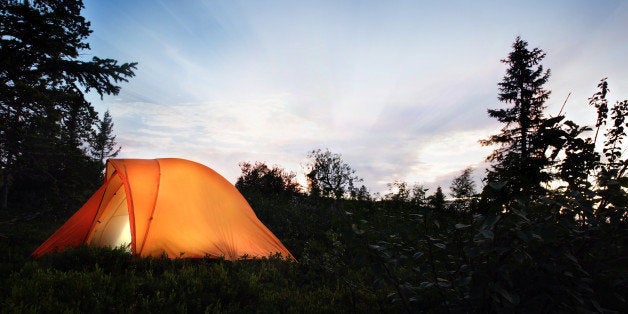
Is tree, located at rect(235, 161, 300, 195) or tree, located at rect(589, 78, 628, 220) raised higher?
tree, located at rect(235, 161, 300, 195)

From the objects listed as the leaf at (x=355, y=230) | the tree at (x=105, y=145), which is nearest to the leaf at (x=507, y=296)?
the leaf at (x=355, y=230)

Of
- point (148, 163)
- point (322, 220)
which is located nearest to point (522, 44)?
point (322, 220)

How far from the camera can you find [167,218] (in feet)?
25.0

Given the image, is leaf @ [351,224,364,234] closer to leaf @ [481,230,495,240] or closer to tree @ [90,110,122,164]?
leaf @ [481,230,495,240]

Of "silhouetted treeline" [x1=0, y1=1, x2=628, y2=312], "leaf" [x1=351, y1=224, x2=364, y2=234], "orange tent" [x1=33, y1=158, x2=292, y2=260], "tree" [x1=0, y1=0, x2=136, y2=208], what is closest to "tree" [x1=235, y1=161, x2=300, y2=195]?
"silhouetted treeline" [x1=0, y1=1, x2=628, y2=312]

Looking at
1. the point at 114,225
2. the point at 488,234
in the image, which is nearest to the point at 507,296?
the point at 488,234

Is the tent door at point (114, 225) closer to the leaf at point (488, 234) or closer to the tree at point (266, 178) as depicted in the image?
the leaf at point (488, 234)

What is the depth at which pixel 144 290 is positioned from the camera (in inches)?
208

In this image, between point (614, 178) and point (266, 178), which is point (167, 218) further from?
point (266, 178)

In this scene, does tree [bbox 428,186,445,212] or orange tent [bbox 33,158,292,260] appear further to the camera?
orange tent [bbox 33,158,292,260]

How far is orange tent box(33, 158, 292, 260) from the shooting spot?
745 centimetres

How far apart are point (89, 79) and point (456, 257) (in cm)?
1393

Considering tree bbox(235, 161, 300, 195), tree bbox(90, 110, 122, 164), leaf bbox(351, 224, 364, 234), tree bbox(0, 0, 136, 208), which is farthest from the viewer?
tree bbox(90, 110, 122, 164)

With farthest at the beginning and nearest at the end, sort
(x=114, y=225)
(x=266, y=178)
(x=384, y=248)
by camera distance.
Result: (x=266, y=178), (x=114, y=225), (x=384, y=248)
